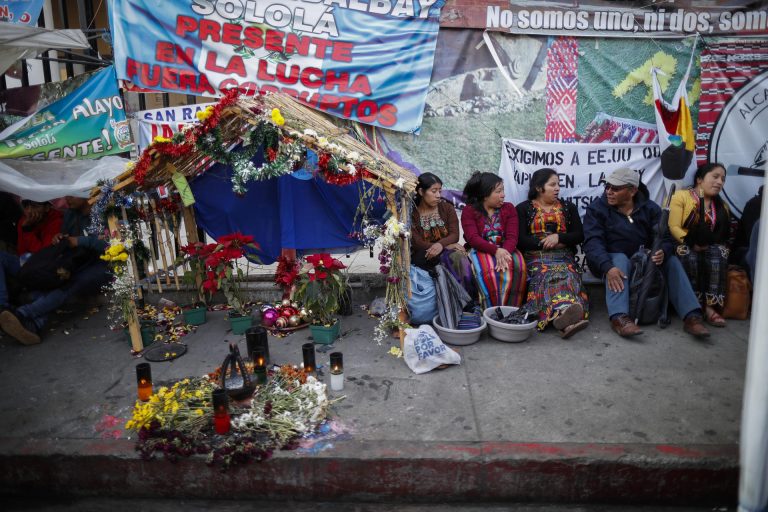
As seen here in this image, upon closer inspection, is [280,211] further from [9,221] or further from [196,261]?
[9,221]

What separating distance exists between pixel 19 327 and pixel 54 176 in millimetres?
1538

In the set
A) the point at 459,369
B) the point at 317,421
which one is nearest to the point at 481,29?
the point at 459,369

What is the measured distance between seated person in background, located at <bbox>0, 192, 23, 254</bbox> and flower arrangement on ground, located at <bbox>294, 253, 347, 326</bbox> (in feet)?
11.8

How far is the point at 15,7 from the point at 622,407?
6224mm

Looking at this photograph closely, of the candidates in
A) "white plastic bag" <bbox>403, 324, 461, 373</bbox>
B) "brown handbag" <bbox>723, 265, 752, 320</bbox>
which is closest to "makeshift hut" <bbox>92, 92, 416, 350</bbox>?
"white plastic bag" <bbox>403, 324, 461, 373</bbox>

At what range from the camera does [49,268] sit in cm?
486

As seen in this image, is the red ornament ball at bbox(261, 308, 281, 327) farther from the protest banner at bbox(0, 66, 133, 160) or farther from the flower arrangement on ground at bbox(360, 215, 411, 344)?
the protest banner at bbox(0, 66, 133, 160)

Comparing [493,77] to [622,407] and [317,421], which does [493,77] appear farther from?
[317,421]

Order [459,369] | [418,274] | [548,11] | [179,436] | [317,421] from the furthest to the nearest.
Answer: [548,11] < [418,274] < [459,369] < [317,421] < [179,436]

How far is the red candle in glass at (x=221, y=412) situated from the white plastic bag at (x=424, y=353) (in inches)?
56.9

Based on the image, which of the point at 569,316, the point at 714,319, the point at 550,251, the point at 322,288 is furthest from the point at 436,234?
the point at 714,319

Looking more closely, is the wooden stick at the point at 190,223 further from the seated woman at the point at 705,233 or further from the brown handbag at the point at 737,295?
the brown handbag at the point at 737,295

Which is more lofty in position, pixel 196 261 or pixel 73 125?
pixel 73 125

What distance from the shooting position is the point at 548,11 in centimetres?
510
